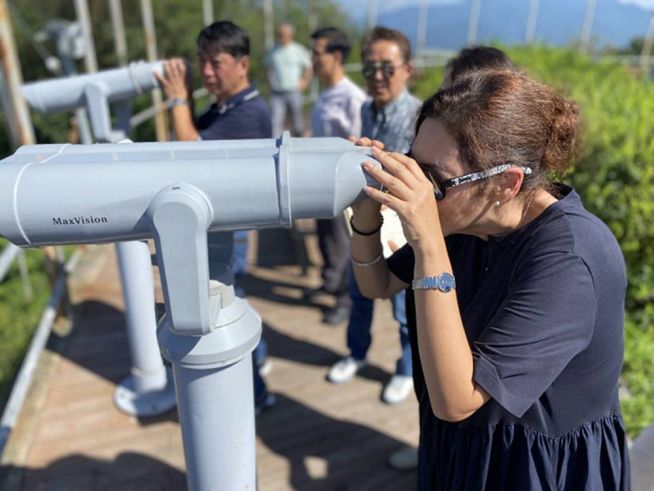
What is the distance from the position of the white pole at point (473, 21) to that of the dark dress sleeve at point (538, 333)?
11.6 metres

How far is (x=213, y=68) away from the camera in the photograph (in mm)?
2430

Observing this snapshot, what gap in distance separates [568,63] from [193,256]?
9.42 meters

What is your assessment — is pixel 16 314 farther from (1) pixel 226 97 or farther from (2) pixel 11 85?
(1) pixel 226 97

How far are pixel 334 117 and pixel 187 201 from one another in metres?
2.54

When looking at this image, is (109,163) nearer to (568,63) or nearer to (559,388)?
(559,388)

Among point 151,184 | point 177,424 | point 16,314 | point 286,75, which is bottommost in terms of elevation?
point 16,314

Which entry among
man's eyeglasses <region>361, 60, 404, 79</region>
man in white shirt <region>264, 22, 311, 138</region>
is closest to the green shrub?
man's eyeglasses <region>361, 60, 404, 79</region>

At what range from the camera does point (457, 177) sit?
44.5 inches

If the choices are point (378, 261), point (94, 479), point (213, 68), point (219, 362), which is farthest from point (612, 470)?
point (213, 68)

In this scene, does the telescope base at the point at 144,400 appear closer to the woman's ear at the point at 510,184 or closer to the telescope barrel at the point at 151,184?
the telescope barrel at the point at 151,184

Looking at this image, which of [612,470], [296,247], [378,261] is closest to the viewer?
[612,470]

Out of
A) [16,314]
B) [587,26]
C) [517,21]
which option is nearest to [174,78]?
[16,314]

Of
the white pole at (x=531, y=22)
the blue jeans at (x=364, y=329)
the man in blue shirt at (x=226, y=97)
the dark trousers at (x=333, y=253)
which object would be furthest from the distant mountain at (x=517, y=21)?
the blue jeans at (x=364, y=329)

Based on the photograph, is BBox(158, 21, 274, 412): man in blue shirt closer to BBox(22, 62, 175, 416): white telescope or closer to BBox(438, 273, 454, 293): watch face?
BBox(22, 62, 175, 416): white telescope
